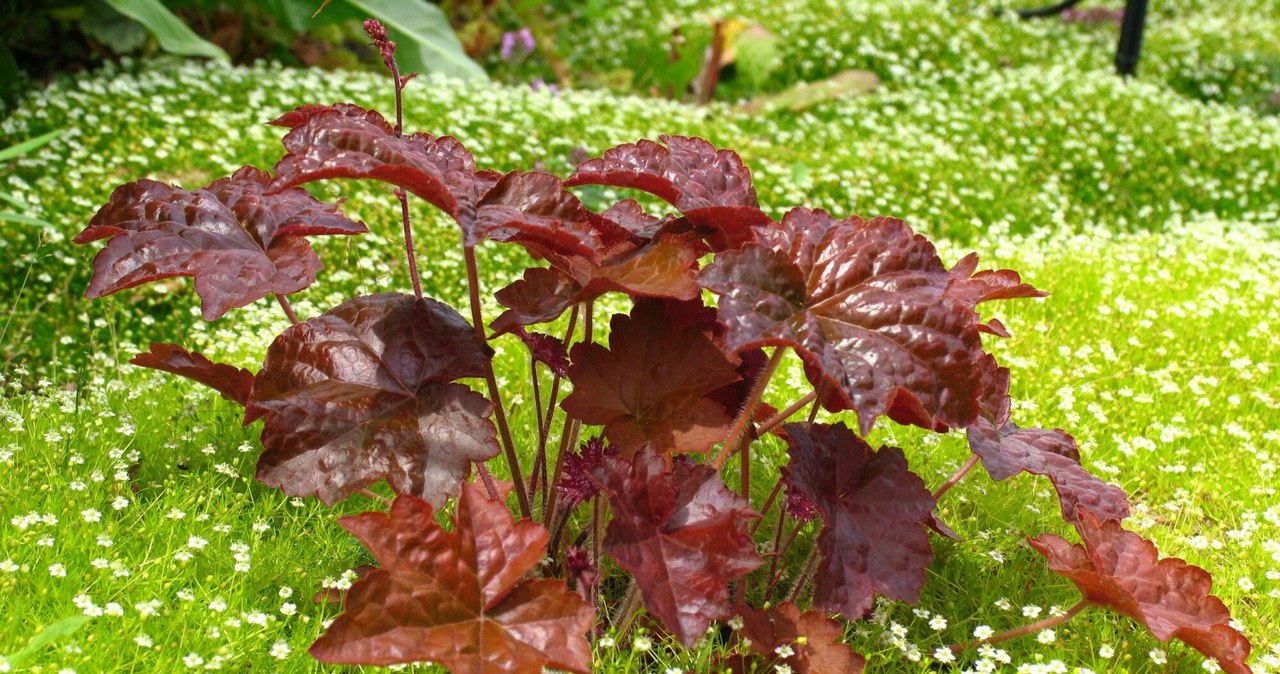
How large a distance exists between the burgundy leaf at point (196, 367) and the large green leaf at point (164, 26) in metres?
4.00

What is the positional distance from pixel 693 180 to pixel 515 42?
25.1 feet

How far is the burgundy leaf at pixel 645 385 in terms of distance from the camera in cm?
223

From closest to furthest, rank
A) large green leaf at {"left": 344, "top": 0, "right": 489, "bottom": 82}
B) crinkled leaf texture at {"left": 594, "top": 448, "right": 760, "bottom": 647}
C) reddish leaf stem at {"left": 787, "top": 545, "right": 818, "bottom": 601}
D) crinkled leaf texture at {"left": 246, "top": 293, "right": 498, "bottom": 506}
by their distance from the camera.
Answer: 1. crinkled leaf texture at {"left": 594, "top": 448, "right": 760, "bottom": 647}
2. crinkled leaf texture at {"left": 246, "top": 293, "right": 498, "bottom": 506}
3. reddish leaf stem at {"left": 787, "top": 545, "right": 818, "bottom": 601}
4. large green leaf at {"left": 344, "top": 0, "right": 489, "bottom": 82}

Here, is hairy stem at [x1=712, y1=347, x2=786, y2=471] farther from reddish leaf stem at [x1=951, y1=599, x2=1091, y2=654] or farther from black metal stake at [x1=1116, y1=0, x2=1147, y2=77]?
black metal stake at [x1=1116, y1=0, x2=1147, y2=77]

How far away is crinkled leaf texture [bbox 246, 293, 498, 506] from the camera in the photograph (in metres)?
2.14

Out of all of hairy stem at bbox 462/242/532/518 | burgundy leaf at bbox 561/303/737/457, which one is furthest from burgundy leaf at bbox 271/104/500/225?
burgundy leaf at bbox 561/303/737/457

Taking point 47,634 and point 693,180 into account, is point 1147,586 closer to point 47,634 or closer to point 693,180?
point 693,180

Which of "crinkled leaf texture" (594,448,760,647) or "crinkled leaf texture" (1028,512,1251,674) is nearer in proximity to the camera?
"crinkled leaf texture" (594,448,760,647)

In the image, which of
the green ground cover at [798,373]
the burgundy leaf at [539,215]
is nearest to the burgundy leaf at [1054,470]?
the green ground cover at [798,373]

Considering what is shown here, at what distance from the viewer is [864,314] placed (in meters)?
2.03

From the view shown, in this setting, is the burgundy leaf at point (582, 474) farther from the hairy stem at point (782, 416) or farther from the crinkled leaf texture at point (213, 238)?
the crinkled leaf texture at point (213, 238)

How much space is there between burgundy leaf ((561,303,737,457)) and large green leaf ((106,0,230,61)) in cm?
480

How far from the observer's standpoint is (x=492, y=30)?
9000 mm

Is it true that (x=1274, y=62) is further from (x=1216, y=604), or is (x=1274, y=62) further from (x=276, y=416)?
(x=276, y=416)
